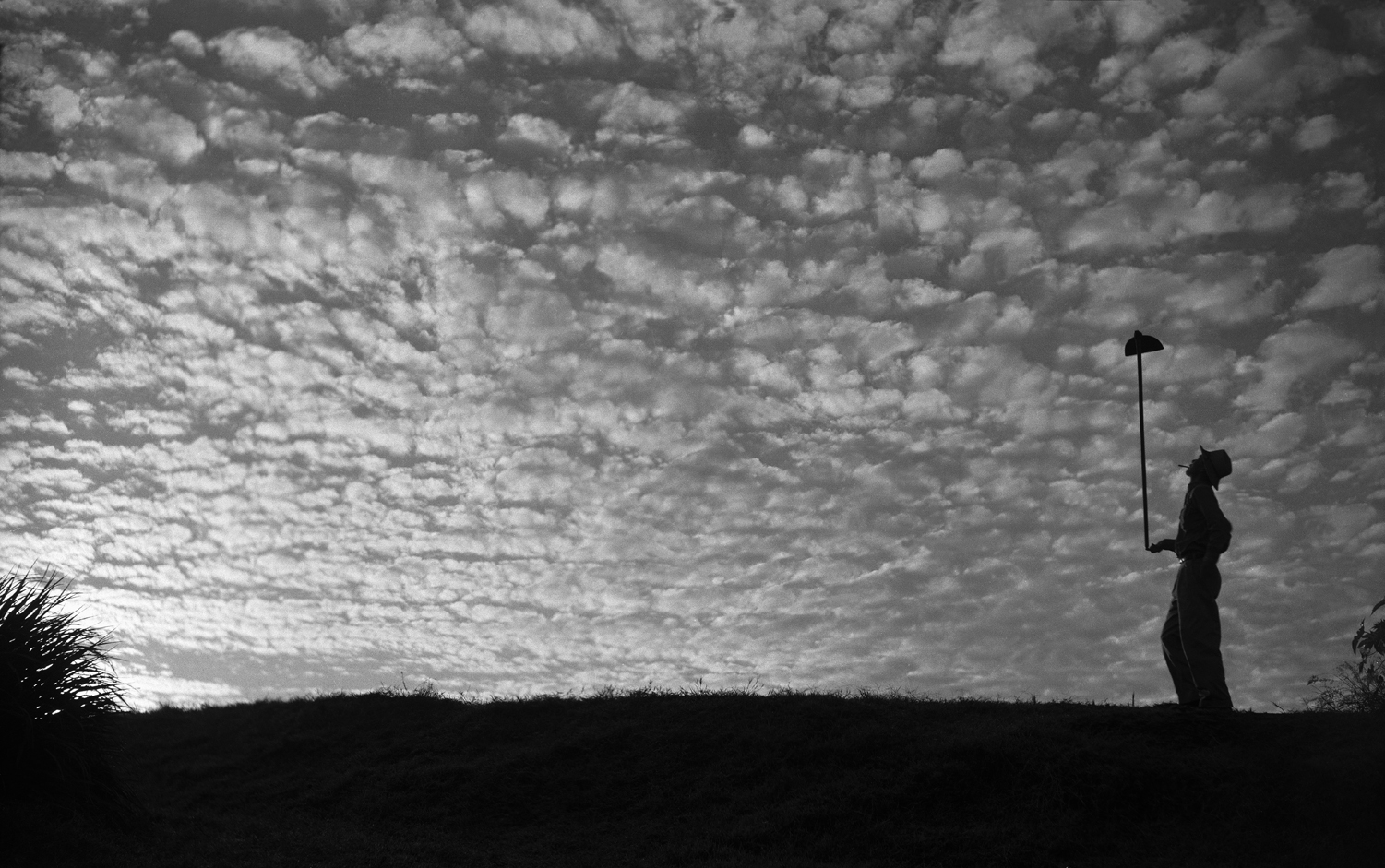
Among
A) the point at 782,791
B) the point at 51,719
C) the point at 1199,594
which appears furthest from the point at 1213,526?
the point at 51,719

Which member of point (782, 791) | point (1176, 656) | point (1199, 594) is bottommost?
point (782, 791)

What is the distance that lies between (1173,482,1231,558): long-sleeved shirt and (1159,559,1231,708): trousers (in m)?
0.18

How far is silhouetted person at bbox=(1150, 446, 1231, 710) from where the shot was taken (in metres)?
13.4

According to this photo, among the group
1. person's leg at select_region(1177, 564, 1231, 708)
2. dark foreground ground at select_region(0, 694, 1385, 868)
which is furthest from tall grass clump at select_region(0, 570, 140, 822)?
person's leg at select_region(1177, 564, 1231, 708)

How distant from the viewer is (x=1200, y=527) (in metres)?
13.8

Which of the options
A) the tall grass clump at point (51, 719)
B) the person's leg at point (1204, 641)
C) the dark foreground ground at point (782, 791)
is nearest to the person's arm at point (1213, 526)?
the person's leg at point (1204, 641)

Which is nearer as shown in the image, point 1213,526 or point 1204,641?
point 1204,641

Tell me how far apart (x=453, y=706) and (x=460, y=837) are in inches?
238

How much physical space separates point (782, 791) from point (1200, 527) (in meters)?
6.41

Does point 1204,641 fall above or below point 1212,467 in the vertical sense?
below

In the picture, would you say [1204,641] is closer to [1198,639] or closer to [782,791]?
[1198,639]

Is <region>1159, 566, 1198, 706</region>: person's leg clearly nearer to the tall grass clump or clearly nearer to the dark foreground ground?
the dark foreground ground

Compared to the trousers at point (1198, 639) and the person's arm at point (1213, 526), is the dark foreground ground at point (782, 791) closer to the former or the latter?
the trousers at point (1198, 639)

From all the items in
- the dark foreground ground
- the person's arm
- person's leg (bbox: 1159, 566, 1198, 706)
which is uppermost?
the person's arm
